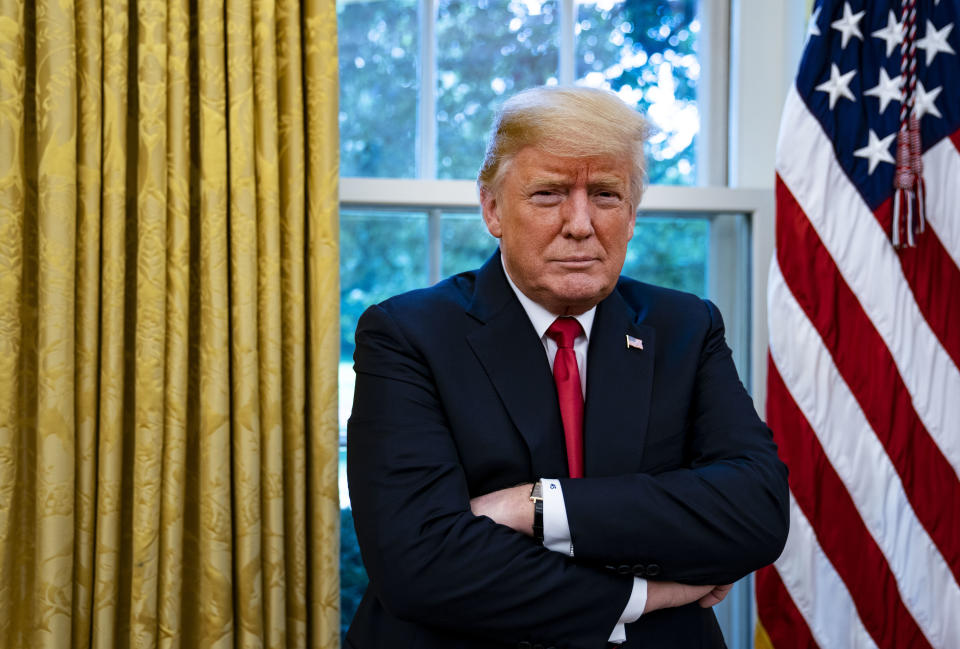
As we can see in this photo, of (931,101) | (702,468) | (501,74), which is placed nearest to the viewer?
(702,468)

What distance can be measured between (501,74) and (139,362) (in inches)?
46.6

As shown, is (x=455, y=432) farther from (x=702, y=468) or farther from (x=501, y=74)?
(x=501, y=74)

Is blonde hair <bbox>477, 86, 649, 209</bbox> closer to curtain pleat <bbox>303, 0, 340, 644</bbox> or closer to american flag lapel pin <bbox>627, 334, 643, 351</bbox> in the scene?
american flag lapel pin <bbox>627, 334, 643, 351</bbox>

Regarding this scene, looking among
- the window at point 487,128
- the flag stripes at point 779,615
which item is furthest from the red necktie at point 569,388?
the flag stripes at point 779,615

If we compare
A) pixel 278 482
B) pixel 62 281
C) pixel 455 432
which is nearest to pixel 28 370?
pixel 62 281

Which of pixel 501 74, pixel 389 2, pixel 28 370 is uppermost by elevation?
pixel 389 2

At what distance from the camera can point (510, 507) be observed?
1219 millimetres

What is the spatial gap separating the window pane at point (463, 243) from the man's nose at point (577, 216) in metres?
0.85

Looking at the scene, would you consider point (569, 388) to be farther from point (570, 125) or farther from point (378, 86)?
point (378, 86)

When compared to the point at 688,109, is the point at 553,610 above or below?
below

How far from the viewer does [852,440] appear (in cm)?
190

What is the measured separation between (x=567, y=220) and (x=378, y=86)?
1042 mm

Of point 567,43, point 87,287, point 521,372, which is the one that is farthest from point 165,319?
point 567,43

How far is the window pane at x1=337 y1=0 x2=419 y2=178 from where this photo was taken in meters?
2.16
